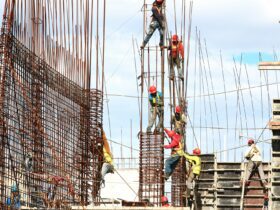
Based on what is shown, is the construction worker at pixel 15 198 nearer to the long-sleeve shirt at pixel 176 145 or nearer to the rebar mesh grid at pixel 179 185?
the long-sleeve shirt at pixel 176 145

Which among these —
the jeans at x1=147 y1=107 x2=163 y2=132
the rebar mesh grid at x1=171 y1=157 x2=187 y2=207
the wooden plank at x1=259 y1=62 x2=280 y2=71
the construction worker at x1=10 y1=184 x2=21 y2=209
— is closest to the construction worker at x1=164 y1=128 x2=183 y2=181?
the rebar mesh grid at x1=171 y1=157 x2=187 y2=207

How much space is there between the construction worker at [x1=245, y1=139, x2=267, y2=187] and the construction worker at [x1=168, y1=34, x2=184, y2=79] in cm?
455

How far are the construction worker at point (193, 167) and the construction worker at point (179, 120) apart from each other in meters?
1.35

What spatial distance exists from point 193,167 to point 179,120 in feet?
7.24

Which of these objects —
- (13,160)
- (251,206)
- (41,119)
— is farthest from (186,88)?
(13,160)

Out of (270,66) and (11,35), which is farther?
(270,66)

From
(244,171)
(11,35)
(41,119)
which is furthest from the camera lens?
(244,171)

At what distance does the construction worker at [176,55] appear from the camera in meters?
39.7

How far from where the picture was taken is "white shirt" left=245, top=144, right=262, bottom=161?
36.6 m

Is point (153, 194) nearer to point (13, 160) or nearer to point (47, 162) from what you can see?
point (47, 162)

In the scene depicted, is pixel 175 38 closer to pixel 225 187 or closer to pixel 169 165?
pixel 169 165

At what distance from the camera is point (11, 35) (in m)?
31.8

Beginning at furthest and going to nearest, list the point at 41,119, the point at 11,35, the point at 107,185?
1. the point at 107,185
2. the point at 41,119
3. the point at 11,35

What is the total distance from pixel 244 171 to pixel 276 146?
127 inches
